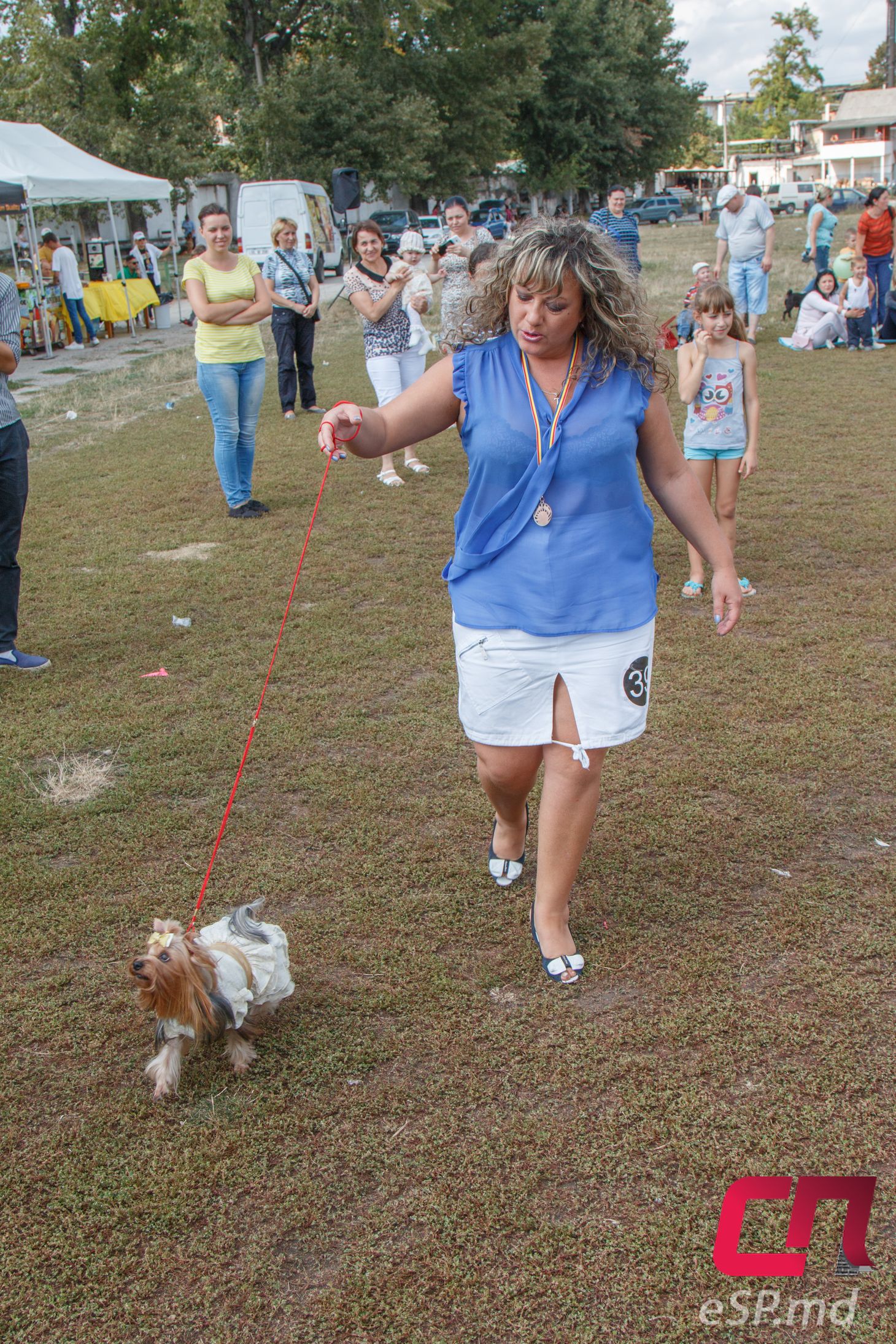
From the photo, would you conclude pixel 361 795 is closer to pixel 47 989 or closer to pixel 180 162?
pixel 47 989

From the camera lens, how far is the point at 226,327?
7.33m

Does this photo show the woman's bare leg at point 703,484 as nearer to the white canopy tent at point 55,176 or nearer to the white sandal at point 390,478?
the white sandal at point 390,478

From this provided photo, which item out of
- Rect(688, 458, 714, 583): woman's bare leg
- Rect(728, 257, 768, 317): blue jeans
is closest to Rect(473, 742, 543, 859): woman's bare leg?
Rect(688, 458, 714, 583): woman's bare leg

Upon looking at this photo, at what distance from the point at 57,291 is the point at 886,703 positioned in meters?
18.4

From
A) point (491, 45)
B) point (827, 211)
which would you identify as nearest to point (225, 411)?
point (827, 211)

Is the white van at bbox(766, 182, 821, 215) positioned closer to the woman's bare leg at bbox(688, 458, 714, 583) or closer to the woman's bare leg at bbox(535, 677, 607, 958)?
the woman's bare leg at bbox(688, 458, 714, 583)

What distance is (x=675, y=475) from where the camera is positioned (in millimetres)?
2951

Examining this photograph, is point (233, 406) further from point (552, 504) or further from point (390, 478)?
point (552, 504)

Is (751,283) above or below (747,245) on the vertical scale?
below

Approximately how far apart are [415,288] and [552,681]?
6.26 metres

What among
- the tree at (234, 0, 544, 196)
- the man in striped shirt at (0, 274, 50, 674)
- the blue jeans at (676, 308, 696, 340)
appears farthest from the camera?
the tree at (234, 0, 544, 196)

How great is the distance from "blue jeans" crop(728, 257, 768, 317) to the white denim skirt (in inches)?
448

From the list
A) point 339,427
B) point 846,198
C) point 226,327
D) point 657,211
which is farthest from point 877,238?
point 657,211

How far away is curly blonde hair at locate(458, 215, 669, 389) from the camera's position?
2629 mm
